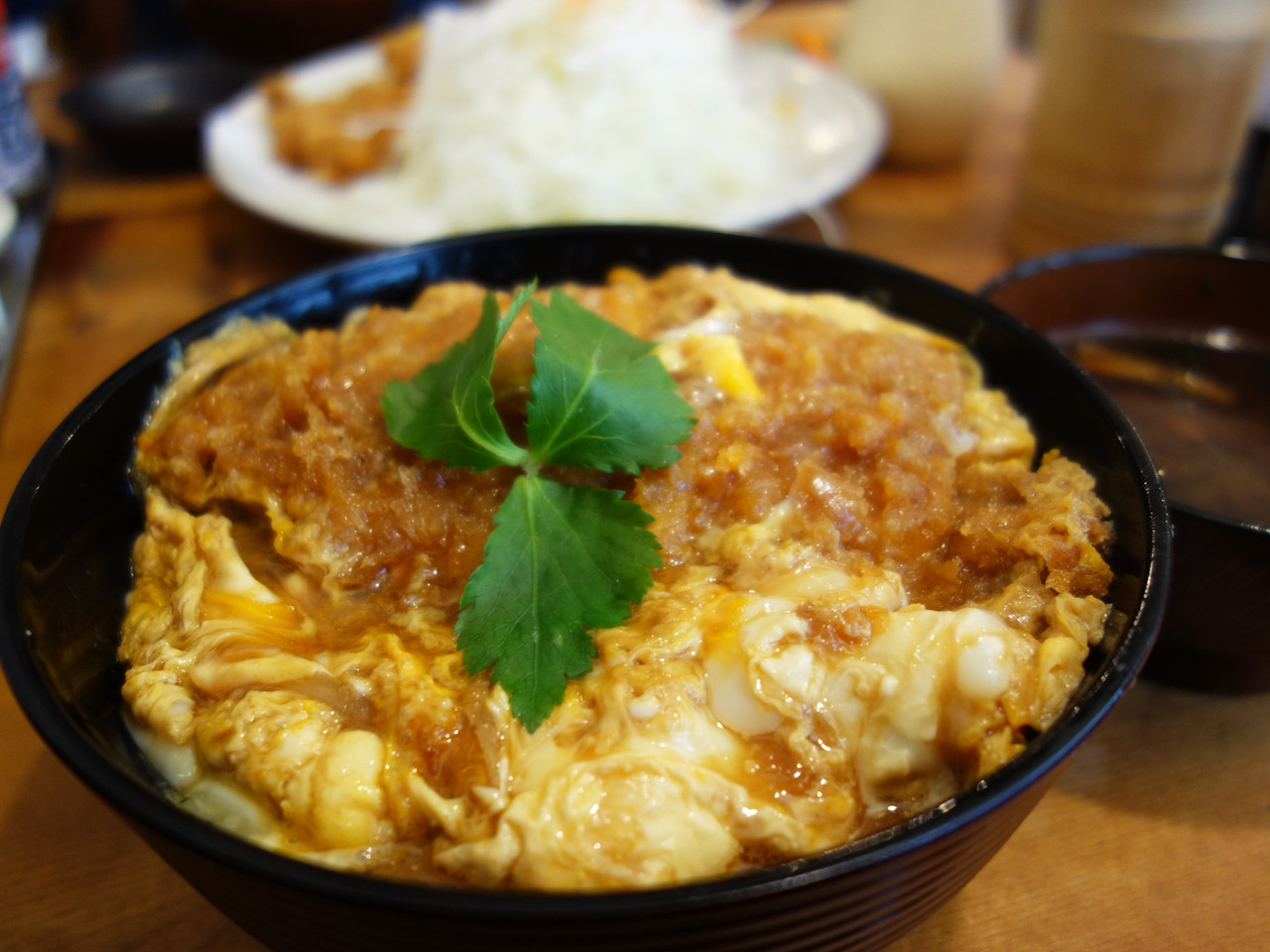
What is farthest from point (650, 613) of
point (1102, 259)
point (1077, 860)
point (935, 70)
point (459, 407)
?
point (935, 70)

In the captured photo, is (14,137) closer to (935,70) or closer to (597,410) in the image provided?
(597,410)

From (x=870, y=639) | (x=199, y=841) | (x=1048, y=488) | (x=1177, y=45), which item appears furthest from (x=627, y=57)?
(x=199, y=841)

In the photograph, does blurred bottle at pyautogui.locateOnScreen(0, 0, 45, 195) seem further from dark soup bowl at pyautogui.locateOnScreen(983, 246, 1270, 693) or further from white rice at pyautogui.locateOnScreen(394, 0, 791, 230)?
dark soup bowl at pyautogui.locateOnScreen(983, 246, 1270, 693)

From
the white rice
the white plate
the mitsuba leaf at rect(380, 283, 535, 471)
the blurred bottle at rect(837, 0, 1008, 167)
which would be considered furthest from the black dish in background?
the mitsuba leaf at rect(380, 283, 535, 471)

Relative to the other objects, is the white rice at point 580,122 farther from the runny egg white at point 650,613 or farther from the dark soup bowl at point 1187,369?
the runny egg white at point 650,613

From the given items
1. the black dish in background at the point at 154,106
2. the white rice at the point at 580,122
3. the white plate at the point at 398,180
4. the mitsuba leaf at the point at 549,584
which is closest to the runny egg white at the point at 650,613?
the mitsuba leaf at the point at 549,584

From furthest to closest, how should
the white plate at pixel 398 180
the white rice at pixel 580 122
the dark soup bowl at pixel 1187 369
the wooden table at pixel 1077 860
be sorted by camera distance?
the white rice at pixel 580 122 < the white plate at pixel 398 180 < the dark soup bowl at pixel 1187 369 < the wooden table at pixel 1077 860

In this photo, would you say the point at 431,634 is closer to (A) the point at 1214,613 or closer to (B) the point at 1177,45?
(A) the point at 1214,613
